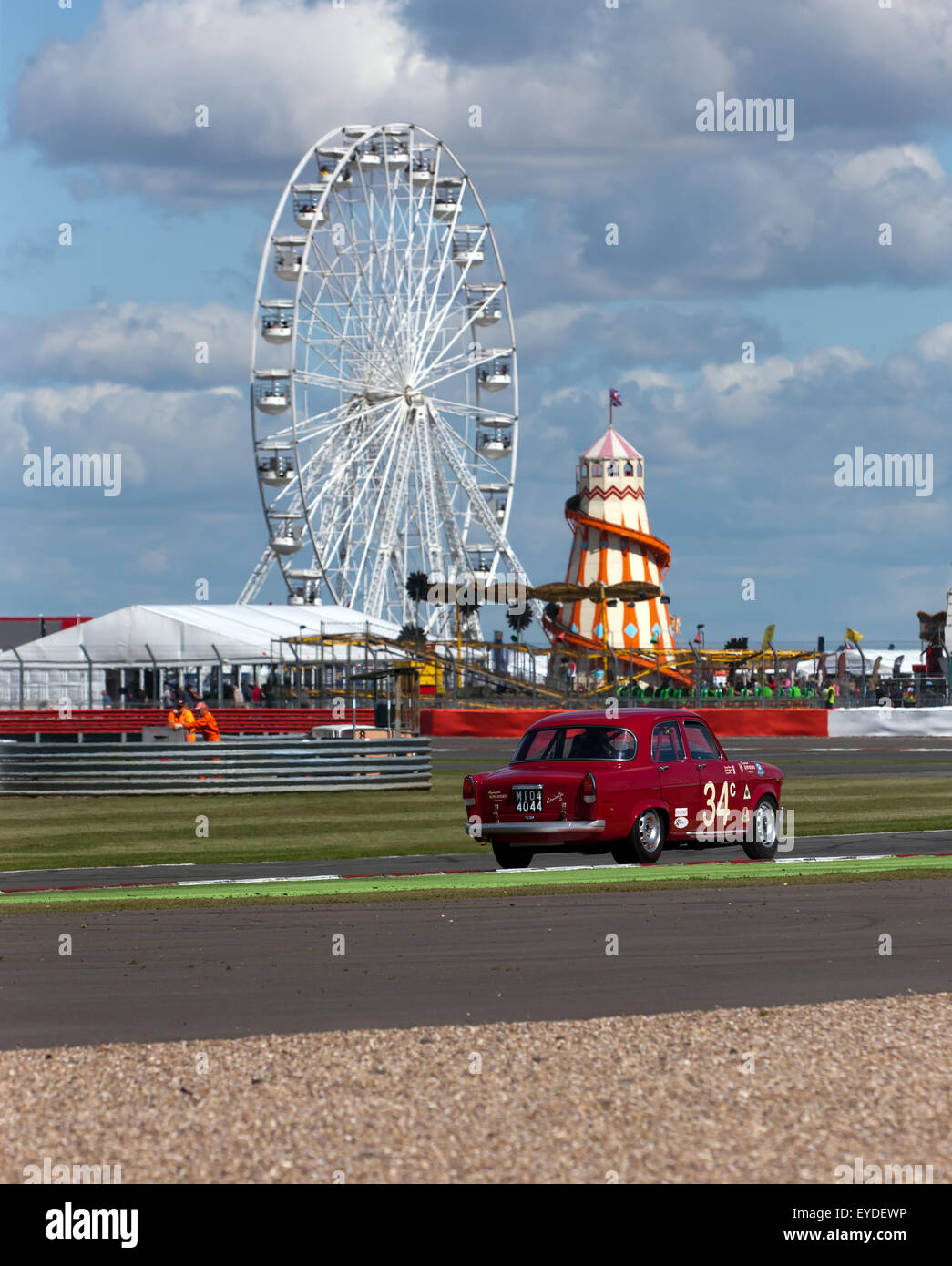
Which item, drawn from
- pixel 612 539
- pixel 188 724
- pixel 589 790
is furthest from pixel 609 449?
pixel 589 790

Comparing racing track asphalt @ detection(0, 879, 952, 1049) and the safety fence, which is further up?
the safety fence

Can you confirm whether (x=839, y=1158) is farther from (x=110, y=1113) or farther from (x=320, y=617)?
(x=320, y=617)

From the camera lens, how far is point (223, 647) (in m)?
55.8

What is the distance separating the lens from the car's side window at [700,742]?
16.7 m

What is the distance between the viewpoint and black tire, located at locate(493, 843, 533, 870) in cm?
1641

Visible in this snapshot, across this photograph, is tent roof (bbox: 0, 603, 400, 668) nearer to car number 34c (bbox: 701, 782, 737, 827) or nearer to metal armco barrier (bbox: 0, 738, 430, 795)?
metal armco barrier (bbox: 0, 738, 430, 795)

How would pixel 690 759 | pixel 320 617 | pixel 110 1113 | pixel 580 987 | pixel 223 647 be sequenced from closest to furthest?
pixel 110 1113 → pixel 580 987 → pixel 690 759 → pixel 223 647 → pixel 320 617

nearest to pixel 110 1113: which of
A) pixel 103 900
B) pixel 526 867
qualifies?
pixel 103 900

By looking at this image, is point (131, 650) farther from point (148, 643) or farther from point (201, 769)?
point (201, 769)

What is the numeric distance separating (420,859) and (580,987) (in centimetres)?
816

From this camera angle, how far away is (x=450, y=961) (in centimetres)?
1032

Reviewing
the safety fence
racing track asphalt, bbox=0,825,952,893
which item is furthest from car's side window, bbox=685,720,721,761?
the safety fence

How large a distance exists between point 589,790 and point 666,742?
48.5 inches

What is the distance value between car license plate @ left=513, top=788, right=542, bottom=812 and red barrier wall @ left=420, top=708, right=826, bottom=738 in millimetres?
32798
